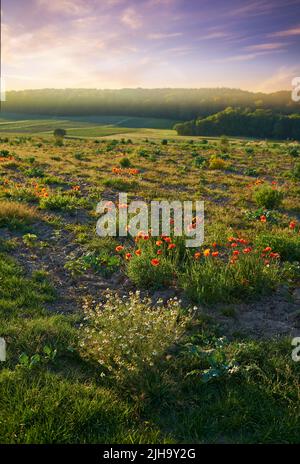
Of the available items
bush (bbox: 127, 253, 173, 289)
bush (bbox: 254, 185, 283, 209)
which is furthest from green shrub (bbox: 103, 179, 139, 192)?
bush (bbox: 127, 253, 173, 289)

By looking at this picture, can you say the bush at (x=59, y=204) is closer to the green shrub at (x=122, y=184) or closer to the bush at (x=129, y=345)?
the green shrub at (x=122, y=184)

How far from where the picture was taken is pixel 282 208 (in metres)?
10.6

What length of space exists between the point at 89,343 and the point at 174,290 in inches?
78.5

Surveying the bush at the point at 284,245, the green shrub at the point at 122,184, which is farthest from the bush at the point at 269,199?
the green shrub at the point at 122,184

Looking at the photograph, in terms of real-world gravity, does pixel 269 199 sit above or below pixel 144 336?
above

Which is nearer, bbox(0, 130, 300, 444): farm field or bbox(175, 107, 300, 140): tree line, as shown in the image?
bbox(0, 130, 300, 444): farm field

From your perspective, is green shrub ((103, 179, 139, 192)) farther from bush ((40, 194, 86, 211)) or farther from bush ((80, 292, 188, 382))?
bush ((80, 292, 188, 382))

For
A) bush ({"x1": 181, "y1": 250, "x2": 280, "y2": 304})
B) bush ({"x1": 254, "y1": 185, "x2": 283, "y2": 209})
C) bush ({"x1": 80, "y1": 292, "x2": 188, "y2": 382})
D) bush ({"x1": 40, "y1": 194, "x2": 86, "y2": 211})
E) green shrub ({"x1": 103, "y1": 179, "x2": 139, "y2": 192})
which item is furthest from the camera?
green shrub ({"x1": 103, "y1": 179, "x2": 139, "y2": 192})

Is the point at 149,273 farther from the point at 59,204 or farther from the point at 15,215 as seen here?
the point at 59,204

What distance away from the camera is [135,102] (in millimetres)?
117562

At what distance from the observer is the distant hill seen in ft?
315

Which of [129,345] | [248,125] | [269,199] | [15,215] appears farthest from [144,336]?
[248,125]

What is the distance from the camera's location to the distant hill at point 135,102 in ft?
315
